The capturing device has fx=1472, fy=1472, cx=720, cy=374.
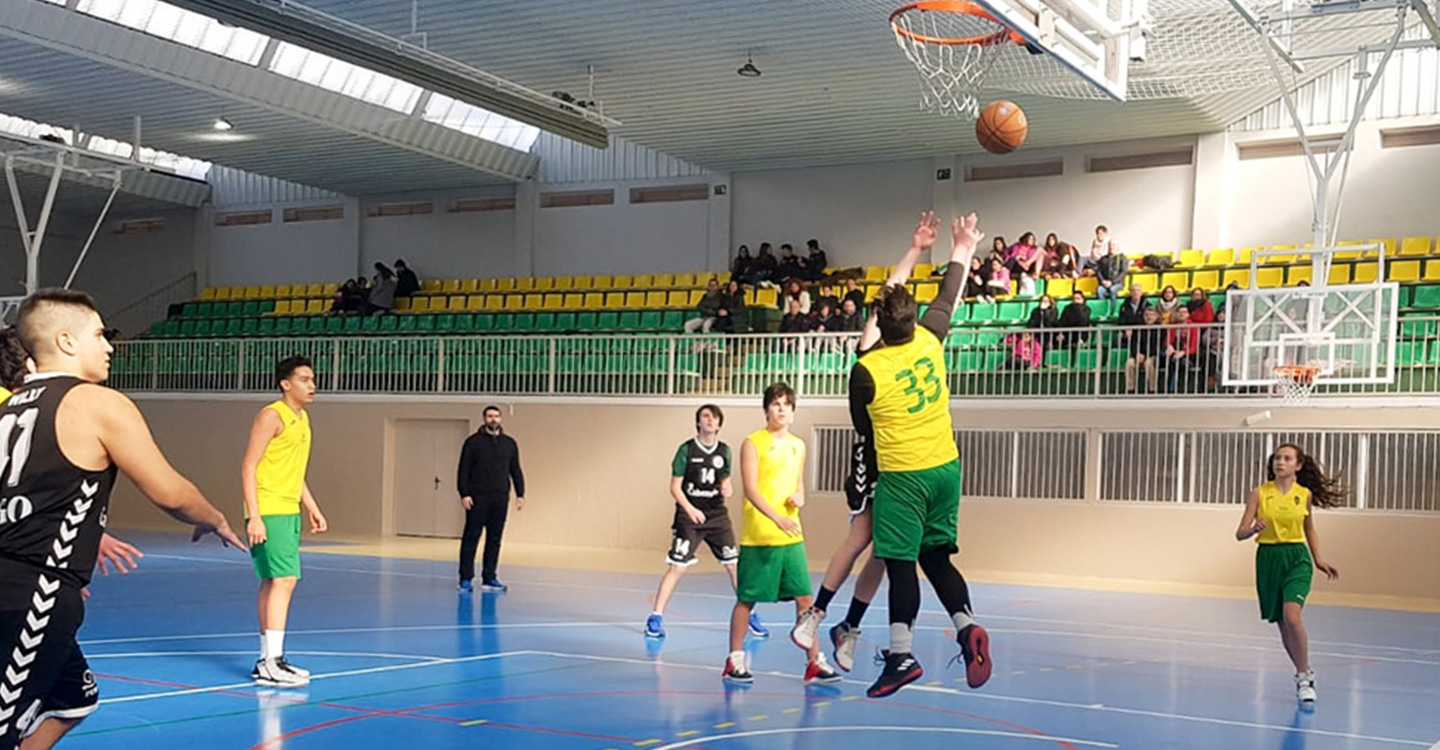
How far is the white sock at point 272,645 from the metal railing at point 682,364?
12.5 metres

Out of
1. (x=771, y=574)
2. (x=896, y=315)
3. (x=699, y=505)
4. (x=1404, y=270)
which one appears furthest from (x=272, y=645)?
(x=1404, y=270)

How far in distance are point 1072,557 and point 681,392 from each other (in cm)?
652

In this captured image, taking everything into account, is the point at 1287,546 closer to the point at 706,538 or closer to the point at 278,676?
the point at 706,538

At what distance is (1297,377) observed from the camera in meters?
16.4

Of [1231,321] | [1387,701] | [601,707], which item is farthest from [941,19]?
[601,707]

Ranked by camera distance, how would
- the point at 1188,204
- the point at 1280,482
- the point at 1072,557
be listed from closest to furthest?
the point at 1280,482 → the point at 1072,557 → the point at 1188,204

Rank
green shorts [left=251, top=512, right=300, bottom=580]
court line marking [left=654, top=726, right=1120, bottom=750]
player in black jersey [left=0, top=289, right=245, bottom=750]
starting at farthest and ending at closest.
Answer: green shorts [left=251, top=512, right=300, bottom=580]
court line marking [left=654, top=726, right=1120, bottom=750]
player in black jersey [left=0, top=289, right=245, bottom=750]

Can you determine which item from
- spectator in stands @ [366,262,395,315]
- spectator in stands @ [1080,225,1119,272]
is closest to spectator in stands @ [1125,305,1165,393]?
spectator in stands @ [1080,225,1119,272]

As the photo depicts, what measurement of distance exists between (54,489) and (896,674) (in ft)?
12.7

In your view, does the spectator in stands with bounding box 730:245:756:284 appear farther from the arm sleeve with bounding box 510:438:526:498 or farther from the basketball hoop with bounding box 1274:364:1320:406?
the basketball hoop with bounding box 1274:364:1320:406

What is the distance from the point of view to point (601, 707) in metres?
8.64

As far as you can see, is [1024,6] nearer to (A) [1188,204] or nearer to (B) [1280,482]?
(B) [1280,482]

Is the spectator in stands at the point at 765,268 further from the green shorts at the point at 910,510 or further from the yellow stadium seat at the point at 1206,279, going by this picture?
the green shorts at the point at 910,510

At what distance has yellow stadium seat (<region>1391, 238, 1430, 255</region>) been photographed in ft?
70.7
